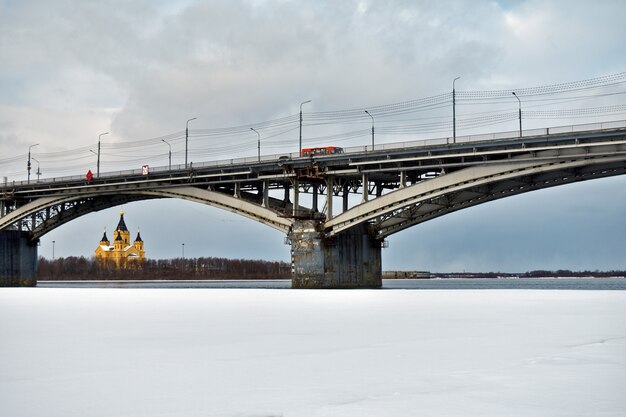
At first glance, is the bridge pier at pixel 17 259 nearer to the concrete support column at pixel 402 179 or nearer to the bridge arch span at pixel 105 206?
the bridge arch span at pixel 105 206

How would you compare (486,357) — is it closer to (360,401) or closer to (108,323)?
(360,401)

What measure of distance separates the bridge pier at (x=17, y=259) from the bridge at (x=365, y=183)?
1534 centimetres

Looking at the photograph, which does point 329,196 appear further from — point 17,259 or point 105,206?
point 17,259

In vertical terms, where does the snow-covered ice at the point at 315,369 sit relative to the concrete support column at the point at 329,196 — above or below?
below

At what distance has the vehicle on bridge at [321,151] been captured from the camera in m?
64.9

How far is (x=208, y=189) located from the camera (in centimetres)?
7381

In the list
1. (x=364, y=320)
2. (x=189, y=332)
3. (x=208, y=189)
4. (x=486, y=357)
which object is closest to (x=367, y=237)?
(x=208, y=189)

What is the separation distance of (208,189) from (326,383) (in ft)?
209

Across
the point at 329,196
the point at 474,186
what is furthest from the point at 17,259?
the point at 474,186

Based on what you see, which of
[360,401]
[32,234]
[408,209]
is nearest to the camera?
[360,401]

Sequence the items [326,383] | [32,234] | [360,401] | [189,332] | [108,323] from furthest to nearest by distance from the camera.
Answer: [32,234]
[108,323]
[189,332]
[326,383]
[360,401]

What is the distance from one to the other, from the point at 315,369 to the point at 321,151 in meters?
53.4

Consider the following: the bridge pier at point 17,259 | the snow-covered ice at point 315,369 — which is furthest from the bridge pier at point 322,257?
the bridge pier at point 17,259

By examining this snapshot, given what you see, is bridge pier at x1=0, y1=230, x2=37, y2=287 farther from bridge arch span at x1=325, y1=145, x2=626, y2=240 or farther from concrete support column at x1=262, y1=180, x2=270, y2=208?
bridge arch span at x1=325, y1=145, x2=626, y2=240
